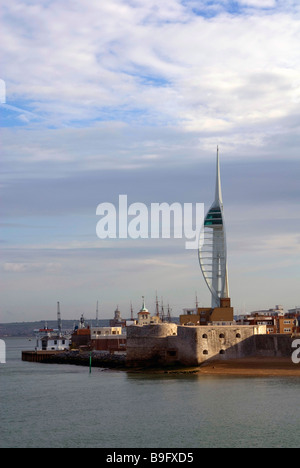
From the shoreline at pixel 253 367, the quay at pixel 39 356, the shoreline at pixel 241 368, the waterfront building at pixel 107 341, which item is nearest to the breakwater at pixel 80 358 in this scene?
the quay at pixel 39 356

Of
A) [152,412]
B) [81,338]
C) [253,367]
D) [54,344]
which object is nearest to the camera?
[152,412]

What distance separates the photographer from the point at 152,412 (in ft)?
160

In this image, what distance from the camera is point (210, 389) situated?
59281 millimetres

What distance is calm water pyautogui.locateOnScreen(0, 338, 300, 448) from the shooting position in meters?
39.5

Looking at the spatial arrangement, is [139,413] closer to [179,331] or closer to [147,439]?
[147,439]

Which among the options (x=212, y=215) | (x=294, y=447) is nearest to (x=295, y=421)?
(x=294, y=447)

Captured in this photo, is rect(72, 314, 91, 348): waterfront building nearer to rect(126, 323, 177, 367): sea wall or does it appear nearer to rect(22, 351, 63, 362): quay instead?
rect(22, 351, 63, 362): quay

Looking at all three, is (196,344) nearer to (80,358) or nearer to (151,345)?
(151,345)

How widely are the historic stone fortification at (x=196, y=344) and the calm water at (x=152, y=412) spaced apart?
22.0 ft

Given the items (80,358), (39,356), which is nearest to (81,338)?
(39,356)

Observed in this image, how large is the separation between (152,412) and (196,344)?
27.3 m

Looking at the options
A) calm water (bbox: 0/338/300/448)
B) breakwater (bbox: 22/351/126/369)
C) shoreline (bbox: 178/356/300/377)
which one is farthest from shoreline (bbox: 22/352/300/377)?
breakwater (bbox: 22/351/126/369)

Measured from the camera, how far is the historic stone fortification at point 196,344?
249 feet

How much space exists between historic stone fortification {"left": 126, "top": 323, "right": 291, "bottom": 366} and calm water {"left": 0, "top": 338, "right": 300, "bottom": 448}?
6.69 m
